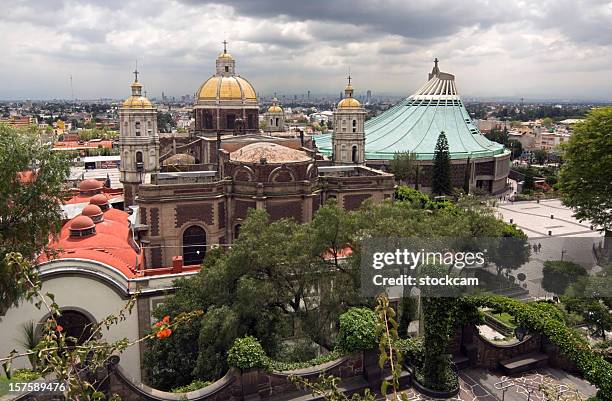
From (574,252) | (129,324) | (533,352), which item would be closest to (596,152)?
(574,252)

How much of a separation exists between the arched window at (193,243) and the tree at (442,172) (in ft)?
89.8

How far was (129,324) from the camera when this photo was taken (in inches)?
638

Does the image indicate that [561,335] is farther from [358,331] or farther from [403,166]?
[403,166]

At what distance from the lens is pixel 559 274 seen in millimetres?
17234

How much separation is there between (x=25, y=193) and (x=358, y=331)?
9.32 m

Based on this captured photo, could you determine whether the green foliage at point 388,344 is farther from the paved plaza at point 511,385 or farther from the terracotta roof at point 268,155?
the terracotta roof at point 268,155

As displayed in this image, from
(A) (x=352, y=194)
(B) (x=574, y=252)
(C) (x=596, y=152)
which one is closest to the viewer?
(B) (x=574, y=252)

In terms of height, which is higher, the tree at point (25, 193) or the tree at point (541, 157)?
the tree at point (25, 193)

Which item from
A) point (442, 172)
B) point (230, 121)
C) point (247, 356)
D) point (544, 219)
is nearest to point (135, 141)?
point (230, 121)

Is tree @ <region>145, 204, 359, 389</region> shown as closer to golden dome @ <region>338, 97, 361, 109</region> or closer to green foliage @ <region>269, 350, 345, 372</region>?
green foliage @ <region>269, 350, 345, 372</region>

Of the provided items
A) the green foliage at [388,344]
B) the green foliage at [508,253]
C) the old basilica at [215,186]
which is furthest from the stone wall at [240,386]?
the old basilica at [215,186]

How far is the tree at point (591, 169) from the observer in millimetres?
21047

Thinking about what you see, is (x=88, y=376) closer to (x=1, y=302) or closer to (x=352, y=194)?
(x=1, y=302)

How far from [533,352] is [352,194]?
15013mm
